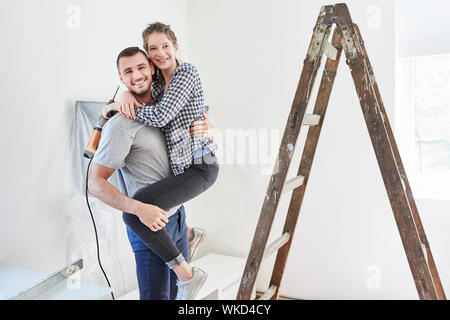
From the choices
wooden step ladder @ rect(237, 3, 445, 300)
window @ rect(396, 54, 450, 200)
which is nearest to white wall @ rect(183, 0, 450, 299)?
window @ rect(396, 54, 450, 200)

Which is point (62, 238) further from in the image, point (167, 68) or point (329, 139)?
point (329, 139)

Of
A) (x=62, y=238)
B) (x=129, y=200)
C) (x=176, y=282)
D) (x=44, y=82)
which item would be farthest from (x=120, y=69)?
(x=62, y=238)

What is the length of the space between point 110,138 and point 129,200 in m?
0.21

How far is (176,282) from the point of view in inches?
63.2

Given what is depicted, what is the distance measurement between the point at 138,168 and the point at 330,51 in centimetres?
81

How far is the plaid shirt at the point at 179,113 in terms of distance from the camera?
140 centimetres

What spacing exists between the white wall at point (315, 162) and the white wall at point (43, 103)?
2.83 feet

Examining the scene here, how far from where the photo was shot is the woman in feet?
4.61

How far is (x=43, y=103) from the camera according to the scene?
1.87m

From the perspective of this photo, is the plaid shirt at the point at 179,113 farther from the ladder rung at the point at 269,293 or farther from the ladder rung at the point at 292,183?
the ladder rung at the point at 269,293

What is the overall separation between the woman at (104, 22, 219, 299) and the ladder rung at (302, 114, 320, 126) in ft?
1.18

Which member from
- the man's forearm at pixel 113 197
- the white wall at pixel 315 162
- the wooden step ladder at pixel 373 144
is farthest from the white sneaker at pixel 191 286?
the white wall at pixel 315 162

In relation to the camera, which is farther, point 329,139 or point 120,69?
point 329,139

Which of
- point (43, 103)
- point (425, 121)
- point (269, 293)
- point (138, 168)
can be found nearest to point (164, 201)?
point (138, 168)
